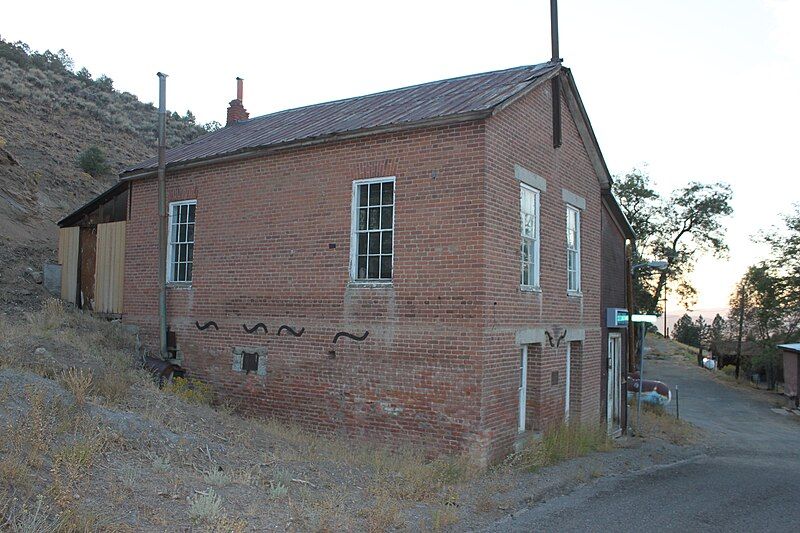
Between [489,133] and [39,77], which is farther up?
[39,77]

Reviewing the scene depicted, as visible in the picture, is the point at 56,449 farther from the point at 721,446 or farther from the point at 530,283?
the point at 721,446

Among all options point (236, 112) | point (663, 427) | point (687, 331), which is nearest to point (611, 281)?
point (663, 427)

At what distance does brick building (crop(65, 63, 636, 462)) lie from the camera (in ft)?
34.0

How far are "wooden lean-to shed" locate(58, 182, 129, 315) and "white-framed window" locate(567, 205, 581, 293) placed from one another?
1013 centimetres

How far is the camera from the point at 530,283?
1201cm

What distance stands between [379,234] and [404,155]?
1.41 m

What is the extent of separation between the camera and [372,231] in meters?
11.3

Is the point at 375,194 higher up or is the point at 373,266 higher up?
the point at 375,194

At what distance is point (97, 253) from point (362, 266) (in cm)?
802

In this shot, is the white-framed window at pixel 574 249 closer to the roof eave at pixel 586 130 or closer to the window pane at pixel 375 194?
the roof eave at pixel 586 130

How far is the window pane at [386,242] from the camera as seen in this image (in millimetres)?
11164

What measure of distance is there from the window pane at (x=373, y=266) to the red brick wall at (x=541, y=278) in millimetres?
2074

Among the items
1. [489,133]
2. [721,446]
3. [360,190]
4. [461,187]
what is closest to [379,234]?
[360,190]

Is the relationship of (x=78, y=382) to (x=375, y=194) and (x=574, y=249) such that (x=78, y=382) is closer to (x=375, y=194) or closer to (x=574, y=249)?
(x=375, y=194)
